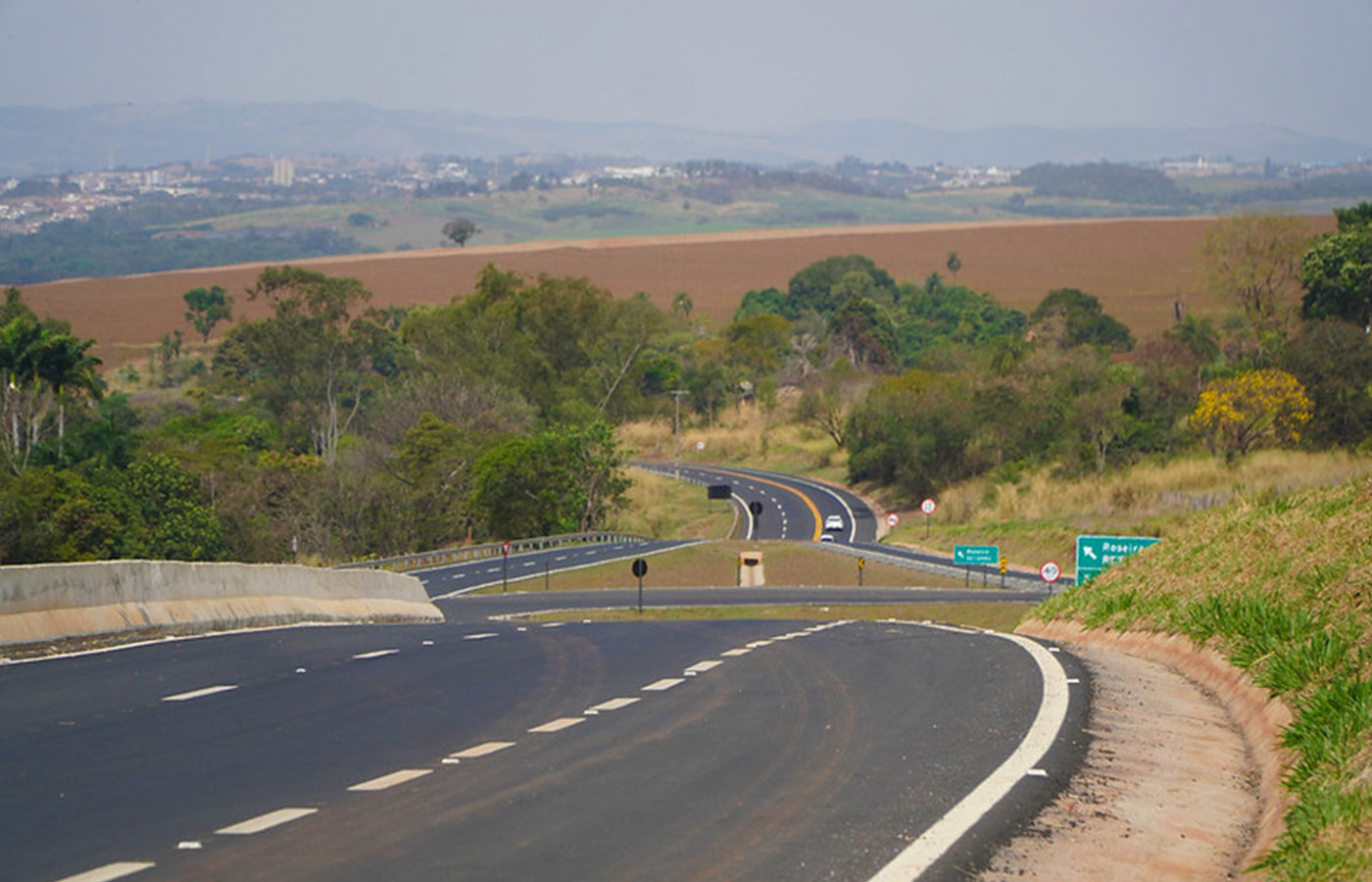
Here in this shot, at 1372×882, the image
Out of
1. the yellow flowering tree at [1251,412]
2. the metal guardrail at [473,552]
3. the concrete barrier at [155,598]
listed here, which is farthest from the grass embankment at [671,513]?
the concrete barrier at [155,598]

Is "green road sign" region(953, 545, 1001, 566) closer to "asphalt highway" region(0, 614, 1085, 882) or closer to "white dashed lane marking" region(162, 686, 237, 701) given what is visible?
"asphalt highway" region(0, 614, 1085, 882)

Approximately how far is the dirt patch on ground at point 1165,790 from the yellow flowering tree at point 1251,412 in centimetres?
6120

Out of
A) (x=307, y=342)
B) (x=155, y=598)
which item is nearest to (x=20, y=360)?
(x=307, y=342)

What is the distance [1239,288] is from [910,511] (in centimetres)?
3113

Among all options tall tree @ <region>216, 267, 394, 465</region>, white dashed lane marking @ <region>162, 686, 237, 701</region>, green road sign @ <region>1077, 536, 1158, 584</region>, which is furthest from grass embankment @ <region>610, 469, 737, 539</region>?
white dashed lane marking @ <region>162, 686, 237, 701</region>

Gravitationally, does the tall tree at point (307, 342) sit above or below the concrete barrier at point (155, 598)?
below

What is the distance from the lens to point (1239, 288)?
106000 millimetres

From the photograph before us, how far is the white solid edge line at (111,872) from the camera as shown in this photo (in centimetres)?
691

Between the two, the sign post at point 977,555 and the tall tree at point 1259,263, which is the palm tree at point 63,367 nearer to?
the sign post at point 977,555

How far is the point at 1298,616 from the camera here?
11.9 meters

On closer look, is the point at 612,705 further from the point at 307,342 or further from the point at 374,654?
the point at 307,342

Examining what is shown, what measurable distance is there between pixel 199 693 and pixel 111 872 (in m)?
5.99

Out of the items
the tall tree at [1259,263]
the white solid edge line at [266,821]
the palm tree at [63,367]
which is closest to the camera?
the white solid edge line at [266,821]

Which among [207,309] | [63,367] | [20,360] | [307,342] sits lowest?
[207,309]
